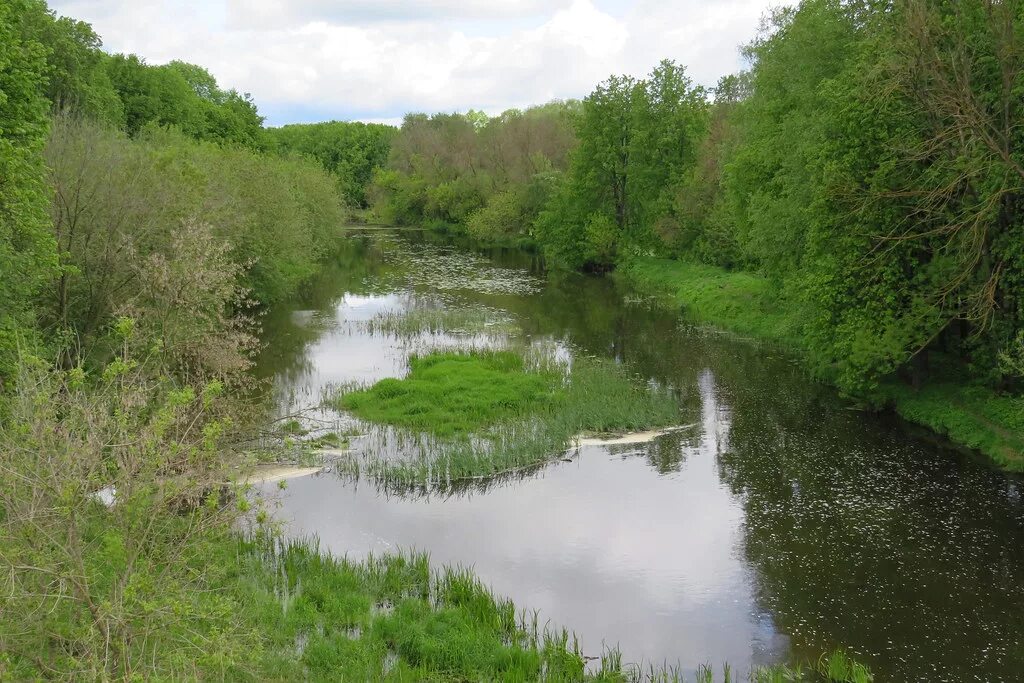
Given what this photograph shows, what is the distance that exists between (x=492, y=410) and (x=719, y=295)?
22.0 meters

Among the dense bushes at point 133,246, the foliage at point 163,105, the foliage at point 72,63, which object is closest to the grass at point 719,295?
the dense bushes at point 133,246

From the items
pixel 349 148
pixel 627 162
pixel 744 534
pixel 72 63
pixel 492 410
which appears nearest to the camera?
pixel 744 534

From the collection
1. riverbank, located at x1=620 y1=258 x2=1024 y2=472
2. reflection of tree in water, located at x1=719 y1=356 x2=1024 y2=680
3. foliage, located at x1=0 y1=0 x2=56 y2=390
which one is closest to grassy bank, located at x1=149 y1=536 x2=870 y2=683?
reflection of tree in water, located at x1=719 y1=356 x2=1024 y2=680

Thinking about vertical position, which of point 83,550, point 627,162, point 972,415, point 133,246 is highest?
point 627,162

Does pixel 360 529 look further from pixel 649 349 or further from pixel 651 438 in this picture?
pixel 649 349

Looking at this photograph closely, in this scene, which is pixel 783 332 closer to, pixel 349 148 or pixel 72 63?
pixel 72 63

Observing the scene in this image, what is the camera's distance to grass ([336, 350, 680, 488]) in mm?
20062

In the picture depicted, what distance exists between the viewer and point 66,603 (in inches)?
358

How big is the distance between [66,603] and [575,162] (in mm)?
52183

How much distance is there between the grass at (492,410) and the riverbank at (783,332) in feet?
22.7

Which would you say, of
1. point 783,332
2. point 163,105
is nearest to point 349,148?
point 163,105

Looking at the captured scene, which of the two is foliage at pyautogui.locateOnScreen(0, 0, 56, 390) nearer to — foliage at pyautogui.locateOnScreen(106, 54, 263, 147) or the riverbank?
the riverbank

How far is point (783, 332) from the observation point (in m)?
32.8

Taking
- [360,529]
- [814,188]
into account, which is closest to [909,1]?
[814,188]
